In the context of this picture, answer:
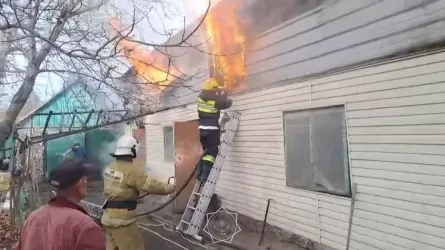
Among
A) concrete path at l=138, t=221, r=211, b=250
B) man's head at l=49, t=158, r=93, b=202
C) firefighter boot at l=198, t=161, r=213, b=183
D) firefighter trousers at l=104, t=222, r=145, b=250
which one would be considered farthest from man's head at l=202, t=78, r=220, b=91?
man's head at l=49, t=158, r=93, b=202

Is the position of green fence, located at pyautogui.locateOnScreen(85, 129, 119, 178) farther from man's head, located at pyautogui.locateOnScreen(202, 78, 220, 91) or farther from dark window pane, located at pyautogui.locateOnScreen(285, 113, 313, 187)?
dark window pane, located at pyautogui.locateOnScreen(285, 113, 313, 187)

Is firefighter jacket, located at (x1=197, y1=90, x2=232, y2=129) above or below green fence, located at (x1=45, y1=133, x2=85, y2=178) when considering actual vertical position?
above

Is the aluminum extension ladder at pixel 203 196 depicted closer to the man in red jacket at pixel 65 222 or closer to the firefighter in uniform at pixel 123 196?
the firefighter in uniform at pixel 123 196

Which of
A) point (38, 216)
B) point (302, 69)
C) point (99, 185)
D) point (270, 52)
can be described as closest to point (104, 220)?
point (38, 216)

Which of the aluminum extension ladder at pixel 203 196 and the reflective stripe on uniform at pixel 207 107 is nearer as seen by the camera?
the aluminum extension ladder at pixel 203 196

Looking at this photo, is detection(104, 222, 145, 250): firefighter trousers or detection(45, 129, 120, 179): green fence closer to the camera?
detection(104, 222, 145, 250): firefighter trousers

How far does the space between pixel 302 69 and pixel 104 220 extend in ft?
12.5

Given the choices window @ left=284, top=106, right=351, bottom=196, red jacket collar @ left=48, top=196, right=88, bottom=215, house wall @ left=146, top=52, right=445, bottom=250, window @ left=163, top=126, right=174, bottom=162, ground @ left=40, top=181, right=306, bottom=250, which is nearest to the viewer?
red jacket collar @ left=48, top=196, right=88, bottom=215

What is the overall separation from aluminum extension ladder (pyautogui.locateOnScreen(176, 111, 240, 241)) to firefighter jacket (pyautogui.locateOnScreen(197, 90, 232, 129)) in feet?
1.70

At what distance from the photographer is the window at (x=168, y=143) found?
40.4ft

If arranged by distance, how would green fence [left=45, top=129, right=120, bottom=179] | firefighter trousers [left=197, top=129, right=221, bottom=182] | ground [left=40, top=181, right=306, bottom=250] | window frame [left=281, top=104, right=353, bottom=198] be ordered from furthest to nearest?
green fence [left=45, top=129, right=120, bottom=179] → firefighter trousers [left=197, top=129, right=221, bottom=182] → ground [left=40, top=181, right=306, bottom=250] → window frame [left=281, top=104, right=353, bottom=198]

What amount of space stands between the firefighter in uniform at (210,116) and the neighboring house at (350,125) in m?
0.67

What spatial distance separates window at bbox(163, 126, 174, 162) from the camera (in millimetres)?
12312

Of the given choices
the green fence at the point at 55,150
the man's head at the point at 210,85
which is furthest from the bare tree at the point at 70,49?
the green fence at the point at 55,150
